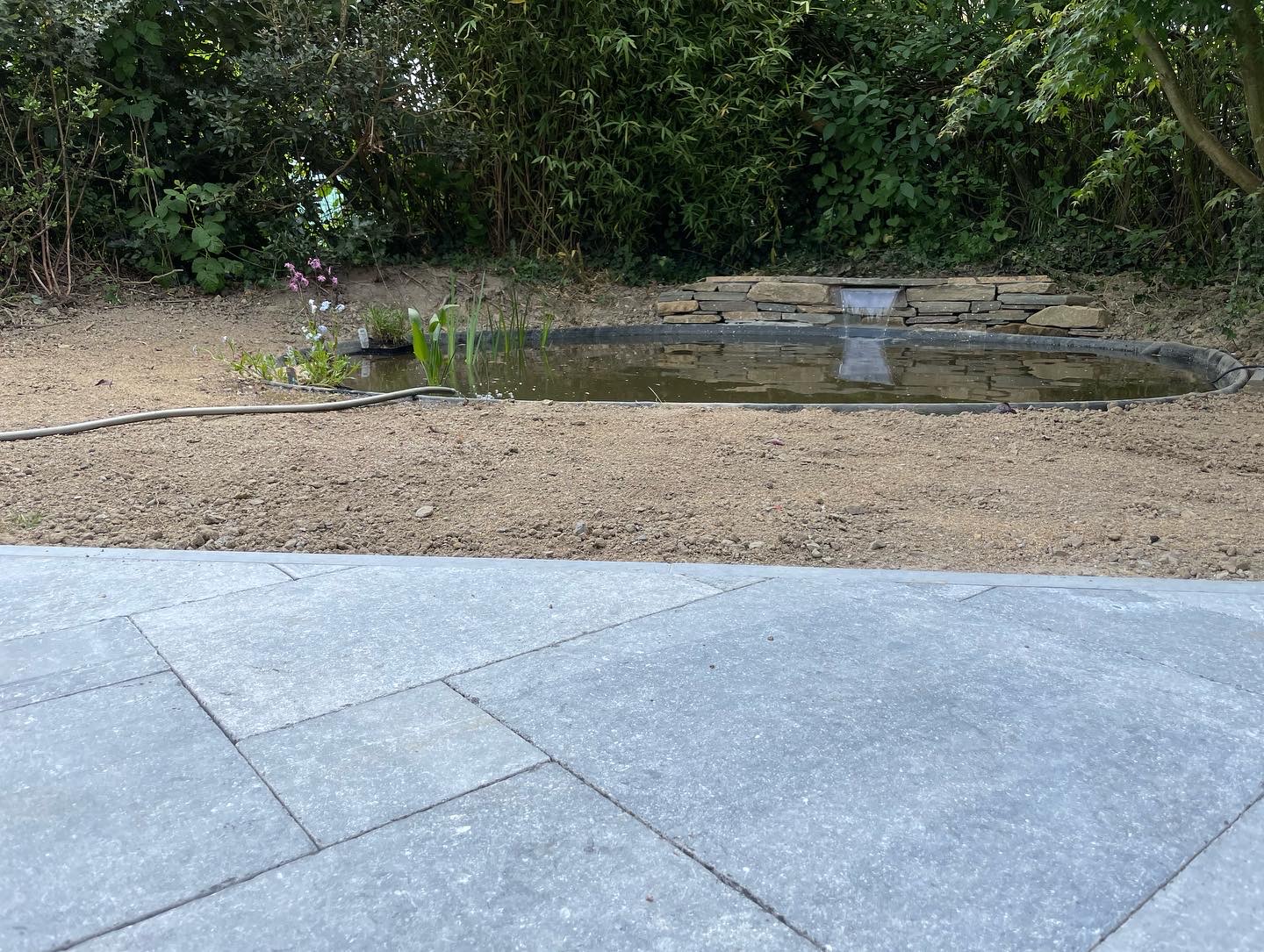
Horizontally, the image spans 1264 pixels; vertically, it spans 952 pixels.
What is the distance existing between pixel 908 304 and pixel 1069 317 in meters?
1.18

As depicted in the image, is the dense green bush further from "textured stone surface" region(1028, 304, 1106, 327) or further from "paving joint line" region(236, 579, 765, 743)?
"paving joint line" region(236, 579, 765, 743)

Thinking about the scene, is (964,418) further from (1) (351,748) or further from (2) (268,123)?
(2) (268,123)

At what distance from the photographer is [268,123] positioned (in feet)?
23.7

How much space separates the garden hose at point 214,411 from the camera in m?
3.51

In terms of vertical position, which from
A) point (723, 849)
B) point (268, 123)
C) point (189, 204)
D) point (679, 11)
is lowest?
point (723, 849)

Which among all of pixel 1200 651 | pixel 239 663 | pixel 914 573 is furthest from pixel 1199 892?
pixel 239 663

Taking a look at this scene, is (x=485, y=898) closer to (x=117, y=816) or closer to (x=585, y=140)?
(x=117, y=816)

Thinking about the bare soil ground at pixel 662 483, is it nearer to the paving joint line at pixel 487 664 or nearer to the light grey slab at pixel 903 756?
the paving joint line at pixel 487 664

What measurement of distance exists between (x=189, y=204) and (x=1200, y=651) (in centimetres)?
727

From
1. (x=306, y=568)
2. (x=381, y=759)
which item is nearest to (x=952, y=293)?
(x=306, y=568)

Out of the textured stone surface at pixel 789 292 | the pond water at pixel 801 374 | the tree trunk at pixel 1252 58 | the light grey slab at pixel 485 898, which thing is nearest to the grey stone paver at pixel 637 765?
the light grey slab at pixel 485 898

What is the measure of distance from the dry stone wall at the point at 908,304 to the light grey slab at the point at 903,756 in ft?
19.1

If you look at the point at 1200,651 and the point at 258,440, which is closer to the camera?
the point at 1200,651

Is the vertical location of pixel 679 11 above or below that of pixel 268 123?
above
